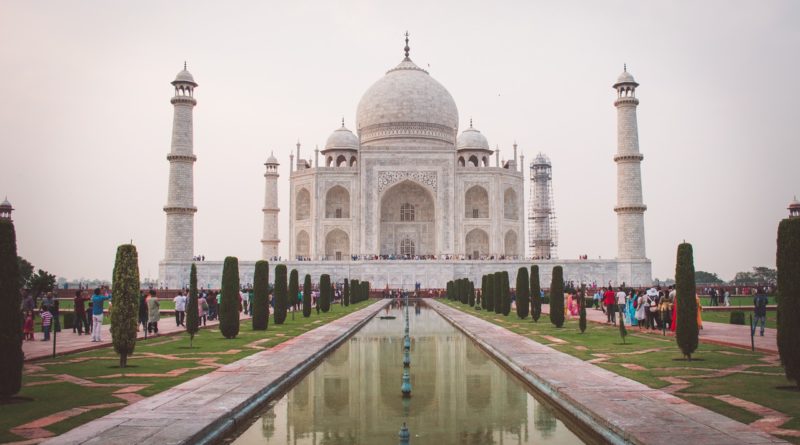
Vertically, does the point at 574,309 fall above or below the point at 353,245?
below

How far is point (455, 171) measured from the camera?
1361 inches

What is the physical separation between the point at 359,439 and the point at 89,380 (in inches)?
134

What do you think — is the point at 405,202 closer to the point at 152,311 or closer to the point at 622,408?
the point at 152,311

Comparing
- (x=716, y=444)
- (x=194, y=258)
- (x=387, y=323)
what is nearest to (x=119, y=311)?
(x=716, y=444)

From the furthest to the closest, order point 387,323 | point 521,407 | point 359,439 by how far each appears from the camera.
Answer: point 387,323 < point 521,407 < point 359,439

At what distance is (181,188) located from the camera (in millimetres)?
28453

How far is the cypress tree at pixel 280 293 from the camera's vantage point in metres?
13.9

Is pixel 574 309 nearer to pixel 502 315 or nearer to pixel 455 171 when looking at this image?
pixel 502 315

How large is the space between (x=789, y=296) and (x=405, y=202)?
30.8 metres

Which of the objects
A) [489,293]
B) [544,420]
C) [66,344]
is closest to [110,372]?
[66,344]

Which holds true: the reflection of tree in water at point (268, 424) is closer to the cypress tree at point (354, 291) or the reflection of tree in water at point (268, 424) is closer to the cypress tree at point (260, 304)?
the cypress tree at point (260, 304)

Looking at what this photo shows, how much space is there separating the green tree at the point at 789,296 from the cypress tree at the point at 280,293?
382 inches

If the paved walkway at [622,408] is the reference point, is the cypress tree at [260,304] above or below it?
above

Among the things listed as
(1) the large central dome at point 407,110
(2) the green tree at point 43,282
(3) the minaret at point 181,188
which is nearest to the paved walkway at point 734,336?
(2) the green tree at point 43,282
